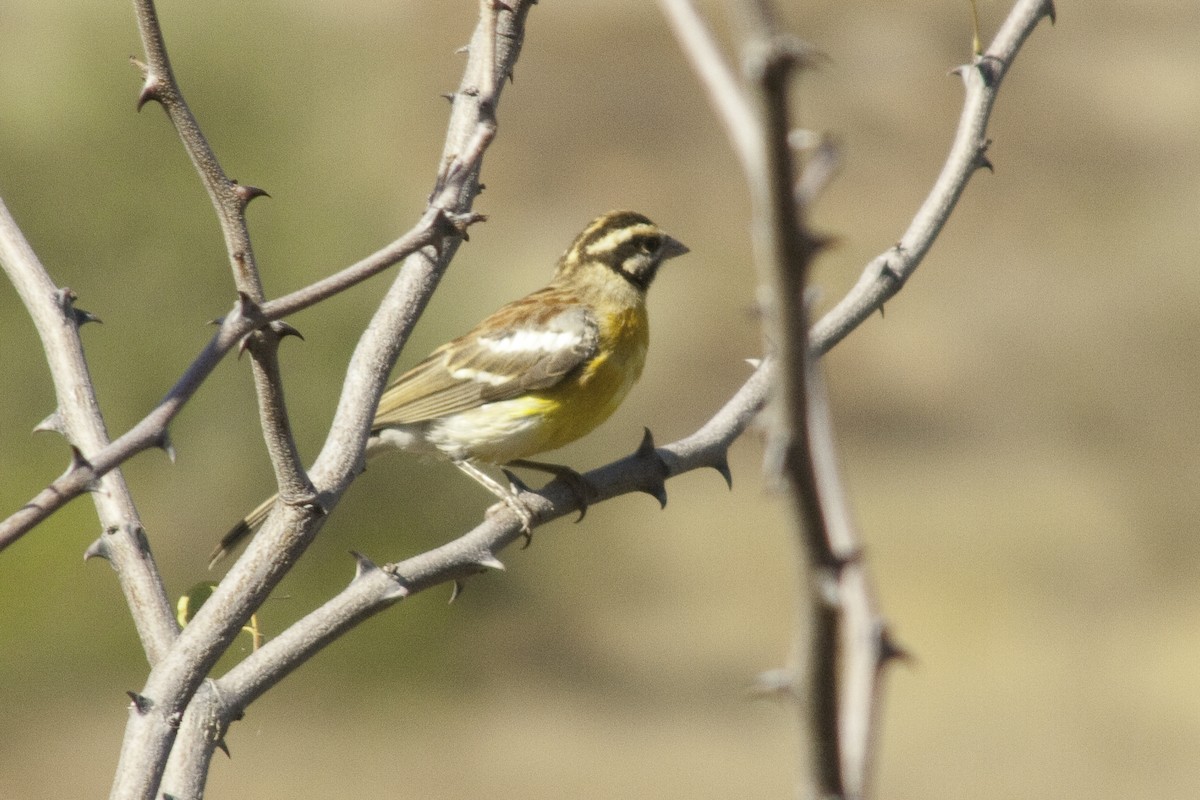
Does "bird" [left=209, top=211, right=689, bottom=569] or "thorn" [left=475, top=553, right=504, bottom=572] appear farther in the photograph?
"bird" [left=209, top=211, right=689, bottom=569]

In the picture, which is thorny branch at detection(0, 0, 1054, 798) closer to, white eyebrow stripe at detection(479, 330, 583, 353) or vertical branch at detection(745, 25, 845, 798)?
vertical branch at detection(745, 25, 845, 798)

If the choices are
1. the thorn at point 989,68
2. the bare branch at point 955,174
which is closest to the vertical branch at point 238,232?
the bare branch at point 955,174

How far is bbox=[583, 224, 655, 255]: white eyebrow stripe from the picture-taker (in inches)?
282

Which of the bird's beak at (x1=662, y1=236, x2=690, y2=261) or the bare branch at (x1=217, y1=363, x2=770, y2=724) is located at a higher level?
the bird's beak at (x1=662, y1=236, x2=690, y2=261)

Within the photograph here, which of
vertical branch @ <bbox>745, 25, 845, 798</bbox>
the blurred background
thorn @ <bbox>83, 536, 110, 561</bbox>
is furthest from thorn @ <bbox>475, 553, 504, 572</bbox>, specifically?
the blurred background

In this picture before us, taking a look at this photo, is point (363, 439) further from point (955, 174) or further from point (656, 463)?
point (955, 174)

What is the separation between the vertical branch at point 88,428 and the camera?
2.90 meters

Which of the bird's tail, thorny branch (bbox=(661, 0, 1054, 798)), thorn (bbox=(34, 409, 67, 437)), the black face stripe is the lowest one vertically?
thorny branch (bbox=(661, 0, 1054, 798))

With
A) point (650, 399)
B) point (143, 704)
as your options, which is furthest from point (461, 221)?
point (650, 399)

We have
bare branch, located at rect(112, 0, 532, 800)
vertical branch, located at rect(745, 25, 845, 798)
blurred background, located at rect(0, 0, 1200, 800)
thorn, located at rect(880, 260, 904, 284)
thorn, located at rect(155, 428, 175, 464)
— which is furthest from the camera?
blurred background, located at rect(0, 0, 1200, 800)

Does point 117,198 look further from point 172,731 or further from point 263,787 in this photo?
point 172,731

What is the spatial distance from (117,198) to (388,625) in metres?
5.42

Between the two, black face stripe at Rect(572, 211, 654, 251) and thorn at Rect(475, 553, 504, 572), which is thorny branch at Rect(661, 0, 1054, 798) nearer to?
thorn at Rect(475, 553, 504, 572)

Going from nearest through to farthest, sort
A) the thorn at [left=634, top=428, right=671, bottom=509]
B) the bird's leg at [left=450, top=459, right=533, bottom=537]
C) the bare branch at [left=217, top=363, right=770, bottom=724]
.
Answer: the bare branch at [left=217, top=363, right=770, bottom=724] < the thorn at [left=634, top=428, right=671, bottom=509] < the bird's leg at [left=450, top=459, right=533, bottom=537]
